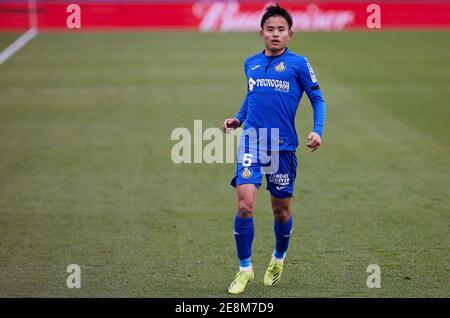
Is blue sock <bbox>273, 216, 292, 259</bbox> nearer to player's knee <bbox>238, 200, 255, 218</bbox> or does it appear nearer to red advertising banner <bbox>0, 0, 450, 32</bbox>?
player's knee <bbox>238, 200, 255, 218</bbox>

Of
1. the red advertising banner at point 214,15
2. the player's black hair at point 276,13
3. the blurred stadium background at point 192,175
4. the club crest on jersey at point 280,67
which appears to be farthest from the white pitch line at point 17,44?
the club crest on jersey at point 280,67

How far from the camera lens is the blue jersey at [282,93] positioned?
7.30 m

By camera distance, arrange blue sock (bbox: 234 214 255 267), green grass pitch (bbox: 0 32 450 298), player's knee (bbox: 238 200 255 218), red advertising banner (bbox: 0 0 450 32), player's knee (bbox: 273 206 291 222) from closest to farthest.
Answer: player's knee (bbox: 238 200 255 218), blue sock (bbox: 234 214 255 267), player's knee (bbox: 273 206 291 222), green grass pitch (bbox: 0 32 450 298), red advertising banner (bbox: 0 0 450 32)

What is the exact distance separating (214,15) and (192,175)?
2109 cm

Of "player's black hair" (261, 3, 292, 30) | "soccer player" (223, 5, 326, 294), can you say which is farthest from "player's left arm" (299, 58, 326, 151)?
"player's black hair" (261, 3, 292, 30)

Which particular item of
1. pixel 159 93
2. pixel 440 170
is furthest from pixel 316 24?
pixel 440 170

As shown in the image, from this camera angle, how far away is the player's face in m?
7.27

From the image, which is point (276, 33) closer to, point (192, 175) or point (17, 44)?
point (192, 175)

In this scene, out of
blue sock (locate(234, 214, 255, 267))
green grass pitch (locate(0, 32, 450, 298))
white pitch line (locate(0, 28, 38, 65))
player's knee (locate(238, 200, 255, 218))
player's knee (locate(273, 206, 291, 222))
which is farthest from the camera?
white pitch line (locate(0, 28, 38, 65))

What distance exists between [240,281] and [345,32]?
25.3 meters

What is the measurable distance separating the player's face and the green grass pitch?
2.10 metres

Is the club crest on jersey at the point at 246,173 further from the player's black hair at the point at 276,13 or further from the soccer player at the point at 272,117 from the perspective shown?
the player's black hair at the point at 276,13

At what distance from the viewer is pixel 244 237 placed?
734cm

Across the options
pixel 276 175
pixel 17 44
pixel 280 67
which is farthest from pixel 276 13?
pixel 17 44
